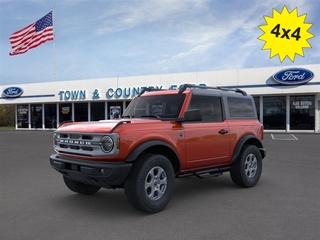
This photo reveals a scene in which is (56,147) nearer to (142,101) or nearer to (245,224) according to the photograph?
(142,101)

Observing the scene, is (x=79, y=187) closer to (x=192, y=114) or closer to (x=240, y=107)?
(x=192, y=114)

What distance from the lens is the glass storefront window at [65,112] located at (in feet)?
104

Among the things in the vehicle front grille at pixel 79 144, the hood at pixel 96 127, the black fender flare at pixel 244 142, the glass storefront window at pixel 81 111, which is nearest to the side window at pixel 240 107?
the black fender flare at pixel 244 142

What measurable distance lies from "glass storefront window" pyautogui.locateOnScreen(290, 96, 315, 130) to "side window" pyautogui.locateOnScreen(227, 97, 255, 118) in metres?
18.5

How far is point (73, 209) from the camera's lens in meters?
5.21

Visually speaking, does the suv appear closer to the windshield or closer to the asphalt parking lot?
the windshield

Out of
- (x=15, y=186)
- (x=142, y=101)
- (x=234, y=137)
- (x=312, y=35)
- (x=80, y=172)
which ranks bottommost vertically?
(x=15, y=186)

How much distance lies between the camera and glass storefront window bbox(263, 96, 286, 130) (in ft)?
80.1

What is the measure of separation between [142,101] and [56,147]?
6.30ft

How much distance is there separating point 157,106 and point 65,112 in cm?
2755

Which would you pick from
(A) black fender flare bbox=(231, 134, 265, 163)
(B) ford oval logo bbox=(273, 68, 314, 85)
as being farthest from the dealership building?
(A) black fender flare bbox=(231, 134, 265, 163)

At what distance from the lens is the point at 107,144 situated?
15.4 ft

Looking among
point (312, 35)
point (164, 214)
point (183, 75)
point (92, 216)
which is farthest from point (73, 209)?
point (183, 75)

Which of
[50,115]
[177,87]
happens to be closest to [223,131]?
[177,87]
